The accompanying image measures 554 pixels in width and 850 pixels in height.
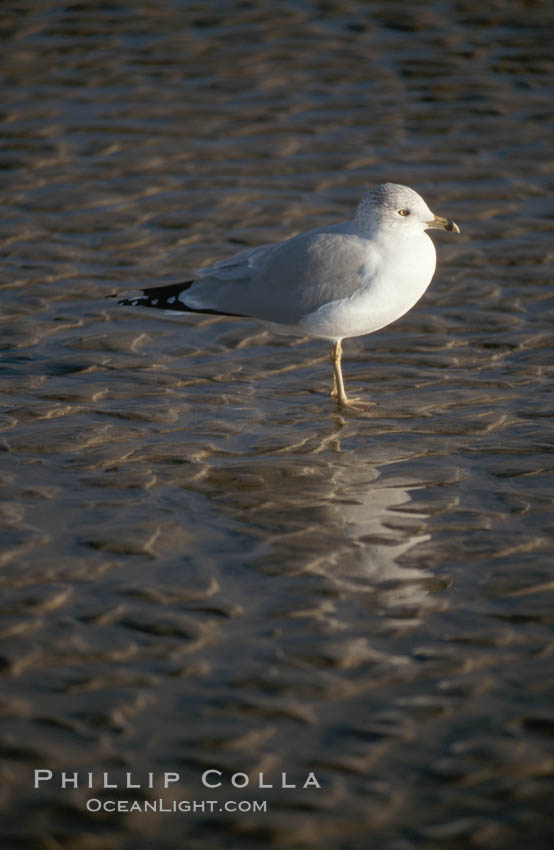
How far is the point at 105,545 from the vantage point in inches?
180

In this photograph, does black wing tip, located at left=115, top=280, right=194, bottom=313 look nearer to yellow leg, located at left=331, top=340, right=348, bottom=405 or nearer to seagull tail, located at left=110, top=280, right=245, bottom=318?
seagull tail, located at left=110, top=280, right=245, bottom=318

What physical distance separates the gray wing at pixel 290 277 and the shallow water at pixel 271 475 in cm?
44

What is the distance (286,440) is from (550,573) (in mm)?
1615

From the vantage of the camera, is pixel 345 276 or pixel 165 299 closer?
pixel 345 276

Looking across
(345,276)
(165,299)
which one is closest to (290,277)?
(345,276)

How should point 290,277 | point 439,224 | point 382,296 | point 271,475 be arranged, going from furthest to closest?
point 439,224
point 290,277
point 382,296
point 271,475

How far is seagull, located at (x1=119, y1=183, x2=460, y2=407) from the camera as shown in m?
5.69

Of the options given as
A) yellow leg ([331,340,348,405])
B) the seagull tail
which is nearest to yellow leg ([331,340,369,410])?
yellow leg ([331,340,348,405])

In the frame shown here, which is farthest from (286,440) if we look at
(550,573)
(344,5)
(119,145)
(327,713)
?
(344,5)

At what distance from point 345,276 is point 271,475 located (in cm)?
108

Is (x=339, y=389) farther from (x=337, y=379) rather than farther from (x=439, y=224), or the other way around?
(x=439, y=224)

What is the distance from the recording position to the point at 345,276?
18.7ft

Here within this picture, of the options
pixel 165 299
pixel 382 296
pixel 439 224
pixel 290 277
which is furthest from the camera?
pixel 165 299

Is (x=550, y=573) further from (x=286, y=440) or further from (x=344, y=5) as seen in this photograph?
(x=344, y=5)
